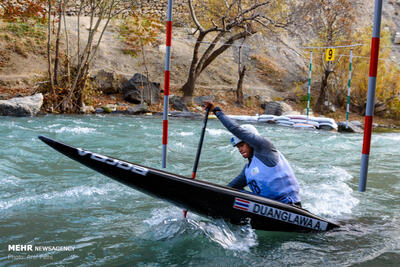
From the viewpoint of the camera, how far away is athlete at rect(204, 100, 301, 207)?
135 inches

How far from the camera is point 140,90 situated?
14.2 metres

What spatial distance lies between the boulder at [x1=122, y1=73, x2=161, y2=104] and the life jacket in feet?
35.9

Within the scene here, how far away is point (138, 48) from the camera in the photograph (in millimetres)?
17641

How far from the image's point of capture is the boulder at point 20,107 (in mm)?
10469

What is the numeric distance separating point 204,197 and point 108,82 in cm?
1186

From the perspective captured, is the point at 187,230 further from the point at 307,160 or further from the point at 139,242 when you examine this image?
the point at 307,160

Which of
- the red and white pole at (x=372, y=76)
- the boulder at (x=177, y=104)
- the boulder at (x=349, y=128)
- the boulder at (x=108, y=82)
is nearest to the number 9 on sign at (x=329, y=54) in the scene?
the boulder at (x=349, y=128)

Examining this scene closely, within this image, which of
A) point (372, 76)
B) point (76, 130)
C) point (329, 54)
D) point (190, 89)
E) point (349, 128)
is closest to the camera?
point (372, 76)

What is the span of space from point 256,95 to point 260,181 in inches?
545

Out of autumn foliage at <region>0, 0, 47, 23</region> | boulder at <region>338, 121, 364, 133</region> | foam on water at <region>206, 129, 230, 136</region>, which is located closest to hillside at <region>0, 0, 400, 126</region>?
autumn foliage at <region>0, 0, 47, 23</region>
